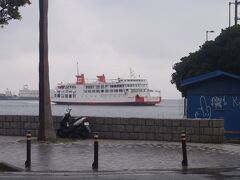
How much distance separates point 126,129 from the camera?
939 inches

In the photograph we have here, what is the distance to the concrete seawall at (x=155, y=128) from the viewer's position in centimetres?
2258

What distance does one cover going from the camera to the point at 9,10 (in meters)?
20.2

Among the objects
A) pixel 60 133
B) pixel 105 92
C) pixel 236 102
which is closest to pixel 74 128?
pixel 60 133

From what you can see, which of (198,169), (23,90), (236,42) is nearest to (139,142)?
(198,169)

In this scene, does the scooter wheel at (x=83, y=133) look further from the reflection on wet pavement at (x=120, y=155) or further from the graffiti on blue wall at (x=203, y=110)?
the graffiti on blue wall at (x=203, y=110)

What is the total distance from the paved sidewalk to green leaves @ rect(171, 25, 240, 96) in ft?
75.6

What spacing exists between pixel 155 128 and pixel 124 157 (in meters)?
5.59

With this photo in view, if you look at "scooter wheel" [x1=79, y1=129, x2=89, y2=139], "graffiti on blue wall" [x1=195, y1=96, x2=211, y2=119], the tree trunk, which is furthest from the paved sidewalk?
"graffiti on blue wall" [x1=195, y1=96, x2=211, y2=119]

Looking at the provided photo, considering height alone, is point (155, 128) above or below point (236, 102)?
below

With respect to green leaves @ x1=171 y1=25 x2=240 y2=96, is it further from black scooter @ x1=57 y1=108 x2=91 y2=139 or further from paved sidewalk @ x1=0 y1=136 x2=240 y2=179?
paved sidewalk @ x1=0 y1=136 x2=240 y2=179

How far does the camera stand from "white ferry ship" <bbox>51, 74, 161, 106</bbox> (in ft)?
398

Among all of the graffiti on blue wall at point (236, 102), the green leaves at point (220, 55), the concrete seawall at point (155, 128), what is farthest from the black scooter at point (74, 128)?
the green leaves at point (220, 55)

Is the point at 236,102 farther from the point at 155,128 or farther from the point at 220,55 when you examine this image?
the point at 220,55

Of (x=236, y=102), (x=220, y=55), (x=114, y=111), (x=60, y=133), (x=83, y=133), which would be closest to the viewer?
(x=83, y=133)
